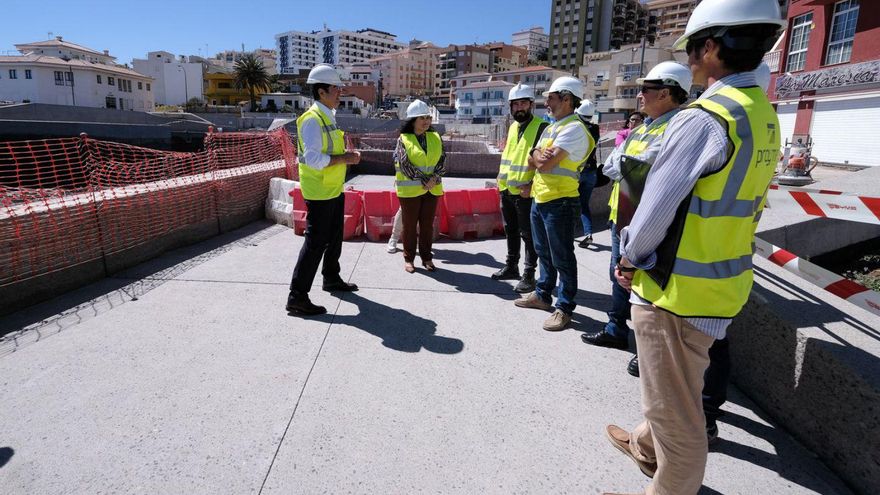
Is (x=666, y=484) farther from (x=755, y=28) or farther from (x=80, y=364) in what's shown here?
(x=80, y=364)

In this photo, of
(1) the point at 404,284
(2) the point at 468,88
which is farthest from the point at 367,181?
(2) the point at 468,88

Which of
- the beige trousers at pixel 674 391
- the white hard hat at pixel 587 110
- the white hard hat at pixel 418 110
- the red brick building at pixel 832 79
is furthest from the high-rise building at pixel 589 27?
the beige trousers at pixel 674 391

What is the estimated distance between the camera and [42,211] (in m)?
4.47

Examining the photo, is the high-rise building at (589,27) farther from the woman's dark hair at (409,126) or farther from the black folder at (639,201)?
the black folder at (639,201)

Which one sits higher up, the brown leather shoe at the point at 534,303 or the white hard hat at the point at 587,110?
the white hard hat at the point at 587,110

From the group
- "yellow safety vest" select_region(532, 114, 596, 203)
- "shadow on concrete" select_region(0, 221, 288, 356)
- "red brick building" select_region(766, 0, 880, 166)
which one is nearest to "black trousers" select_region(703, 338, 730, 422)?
"yellow safety vest" select_region(532, 114, 596, 203)

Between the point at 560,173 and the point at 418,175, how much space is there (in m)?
1.86

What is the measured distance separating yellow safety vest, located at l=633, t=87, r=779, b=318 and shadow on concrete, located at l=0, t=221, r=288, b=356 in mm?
4400

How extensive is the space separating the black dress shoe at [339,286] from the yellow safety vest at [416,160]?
1.19 meters

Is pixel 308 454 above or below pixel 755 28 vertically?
below

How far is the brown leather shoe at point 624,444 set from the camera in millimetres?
2371

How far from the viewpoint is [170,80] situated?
85375 mm

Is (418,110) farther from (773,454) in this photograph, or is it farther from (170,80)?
(170,80)

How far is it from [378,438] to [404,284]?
268 centimetres
